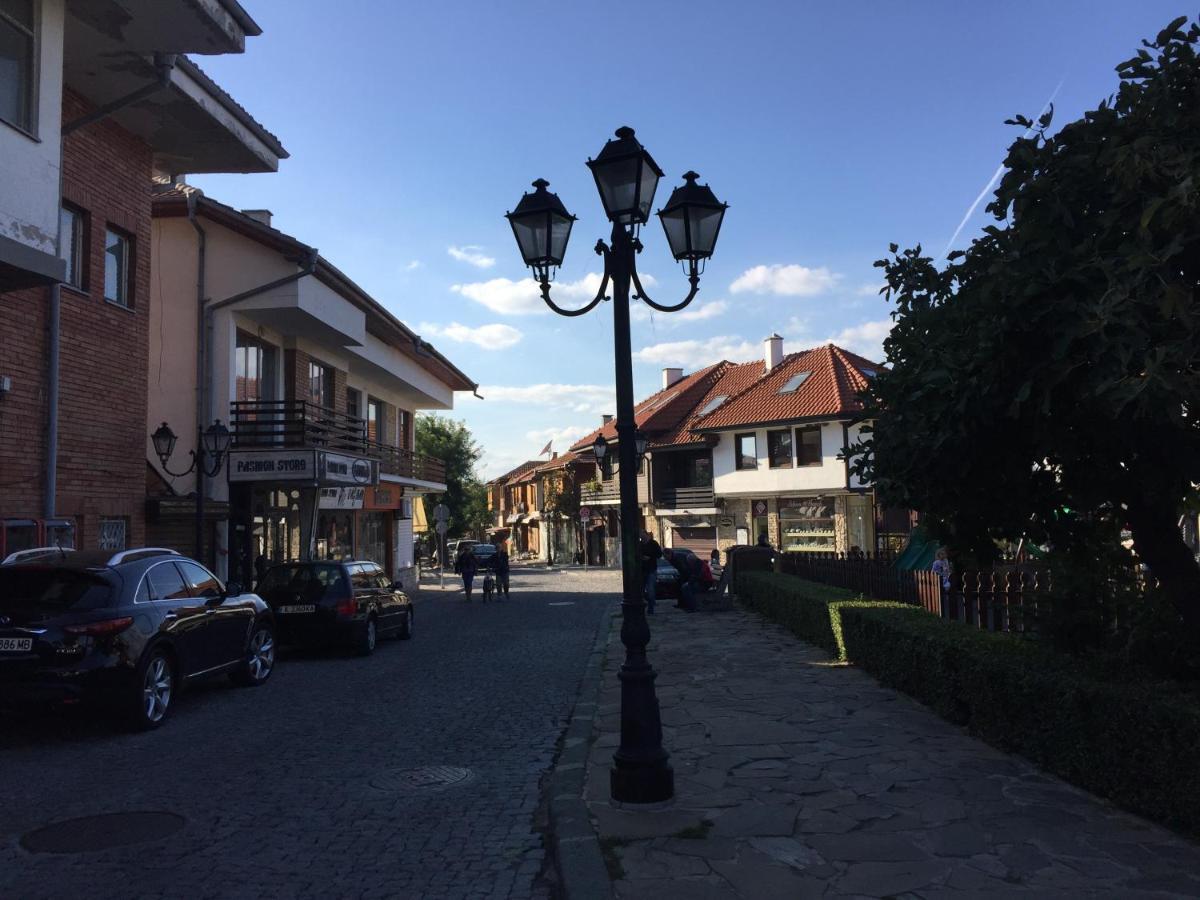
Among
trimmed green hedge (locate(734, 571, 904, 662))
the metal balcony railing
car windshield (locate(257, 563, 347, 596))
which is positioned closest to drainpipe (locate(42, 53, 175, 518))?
car windshield (locate(257, 563, 347, 596))

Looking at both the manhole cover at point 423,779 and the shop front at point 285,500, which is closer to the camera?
the manhole cover at point 423,779

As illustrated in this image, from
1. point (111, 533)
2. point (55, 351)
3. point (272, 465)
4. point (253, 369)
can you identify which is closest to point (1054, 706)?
point (55, 351)

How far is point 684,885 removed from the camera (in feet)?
15.0

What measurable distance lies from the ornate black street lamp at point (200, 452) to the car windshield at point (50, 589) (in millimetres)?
6197

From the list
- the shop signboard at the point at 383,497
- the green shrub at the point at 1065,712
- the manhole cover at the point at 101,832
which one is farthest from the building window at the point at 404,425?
the manhole cover at the point at 101,832

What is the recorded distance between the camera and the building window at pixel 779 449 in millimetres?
40781

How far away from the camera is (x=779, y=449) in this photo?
41.2 metres

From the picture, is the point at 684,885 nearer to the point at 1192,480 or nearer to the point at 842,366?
the point at 1192,480

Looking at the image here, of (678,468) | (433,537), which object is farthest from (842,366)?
(433,537)

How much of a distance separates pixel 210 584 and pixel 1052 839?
8.41 meters

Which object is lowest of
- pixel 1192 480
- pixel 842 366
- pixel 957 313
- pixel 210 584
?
pixel 210 584

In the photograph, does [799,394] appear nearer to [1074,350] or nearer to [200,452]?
[200,452]

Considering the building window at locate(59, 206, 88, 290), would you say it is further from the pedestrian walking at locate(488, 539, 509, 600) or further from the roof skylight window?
the roof skylight window

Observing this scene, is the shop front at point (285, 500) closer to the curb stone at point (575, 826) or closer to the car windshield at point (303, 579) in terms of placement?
the car windshield at point (303, 579)
